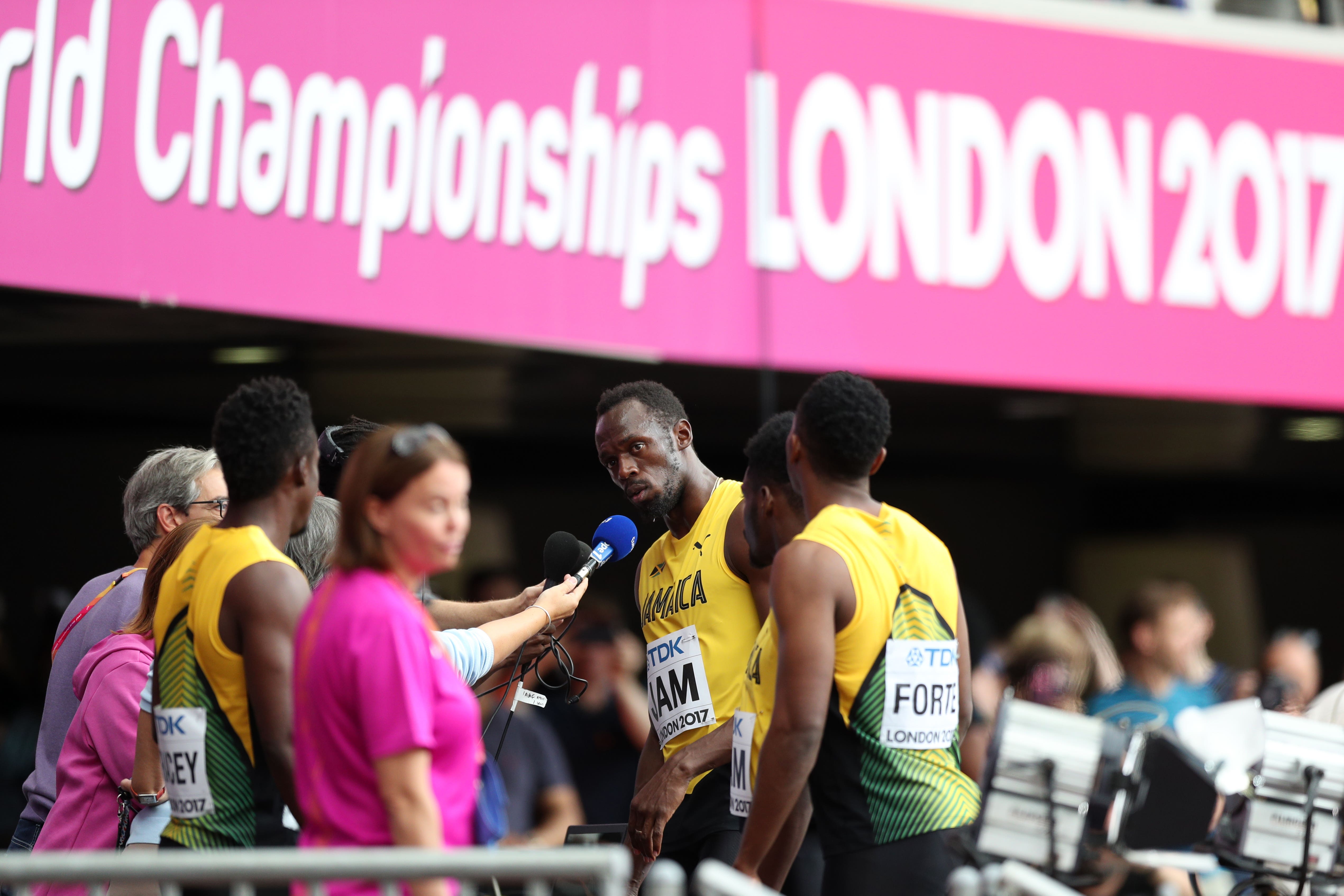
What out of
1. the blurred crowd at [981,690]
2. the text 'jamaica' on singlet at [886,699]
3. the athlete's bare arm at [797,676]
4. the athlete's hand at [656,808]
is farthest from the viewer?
the blurred crowd at [981,690]

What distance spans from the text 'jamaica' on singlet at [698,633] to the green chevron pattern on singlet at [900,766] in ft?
2.78

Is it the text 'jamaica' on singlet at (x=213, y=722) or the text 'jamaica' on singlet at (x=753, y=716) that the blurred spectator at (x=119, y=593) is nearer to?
the text 'jamaica' on singlet at (x=213, y=722)

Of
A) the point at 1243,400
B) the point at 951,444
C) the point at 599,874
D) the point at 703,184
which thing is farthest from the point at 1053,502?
the point at 599,874

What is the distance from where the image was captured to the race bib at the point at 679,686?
4203 mm

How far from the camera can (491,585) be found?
31.4ft

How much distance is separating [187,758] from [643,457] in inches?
66.6

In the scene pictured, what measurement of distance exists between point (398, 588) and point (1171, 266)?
23.5ft

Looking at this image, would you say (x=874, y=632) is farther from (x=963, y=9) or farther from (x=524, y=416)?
(x=524, y=416)

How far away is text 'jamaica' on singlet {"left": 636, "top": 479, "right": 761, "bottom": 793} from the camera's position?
13.8 feet

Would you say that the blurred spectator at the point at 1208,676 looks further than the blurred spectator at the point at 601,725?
No

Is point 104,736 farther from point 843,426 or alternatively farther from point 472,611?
point 843,426

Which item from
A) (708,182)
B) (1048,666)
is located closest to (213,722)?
(708,182)

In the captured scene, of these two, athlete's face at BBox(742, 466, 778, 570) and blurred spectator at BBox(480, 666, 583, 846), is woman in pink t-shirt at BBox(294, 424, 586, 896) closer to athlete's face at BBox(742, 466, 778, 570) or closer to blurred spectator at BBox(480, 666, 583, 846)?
athlete's face at BBox(742, 466, 778, 570)

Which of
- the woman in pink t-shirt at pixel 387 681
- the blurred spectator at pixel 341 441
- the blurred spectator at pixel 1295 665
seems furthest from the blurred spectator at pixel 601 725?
the woman in pink t-shirt at pixel 387 681
